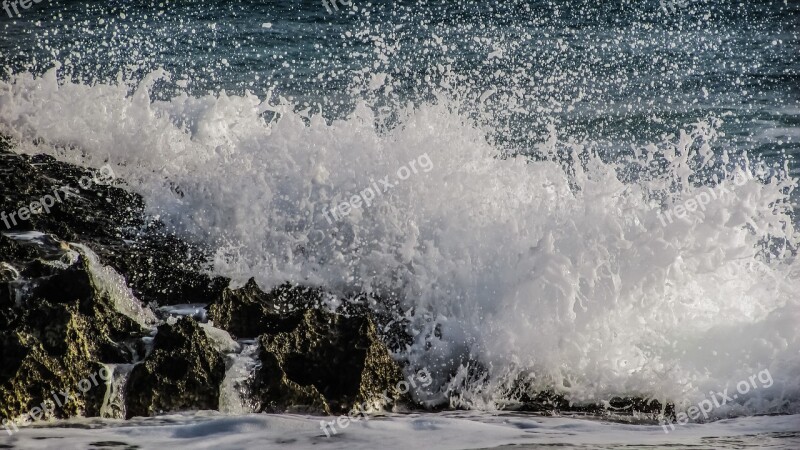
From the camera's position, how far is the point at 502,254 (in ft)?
23.0

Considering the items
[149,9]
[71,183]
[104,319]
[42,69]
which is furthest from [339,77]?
[104,319]

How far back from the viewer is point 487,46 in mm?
16703

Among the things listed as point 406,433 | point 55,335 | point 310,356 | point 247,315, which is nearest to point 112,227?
point 247,315

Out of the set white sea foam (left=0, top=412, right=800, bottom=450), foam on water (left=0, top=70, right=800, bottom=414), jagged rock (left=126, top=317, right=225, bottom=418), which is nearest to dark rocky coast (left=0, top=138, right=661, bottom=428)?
jagged rock (left=126, top=317, right=225, bottom=418)

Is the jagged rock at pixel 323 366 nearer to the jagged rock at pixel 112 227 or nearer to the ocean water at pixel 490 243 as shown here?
the ocean water at pixel 490 243

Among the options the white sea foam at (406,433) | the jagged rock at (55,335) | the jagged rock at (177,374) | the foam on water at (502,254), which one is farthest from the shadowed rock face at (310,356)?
the jagged rock at (55,335)

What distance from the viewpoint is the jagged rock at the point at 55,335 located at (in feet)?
15.2

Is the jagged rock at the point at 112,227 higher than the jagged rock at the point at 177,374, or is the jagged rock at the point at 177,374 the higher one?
the jagged rock at the point at 112,227

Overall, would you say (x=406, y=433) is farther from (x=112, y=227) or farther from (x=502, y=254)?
(x=112, y=227)

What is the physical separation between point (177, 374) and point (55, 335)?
2.26ft

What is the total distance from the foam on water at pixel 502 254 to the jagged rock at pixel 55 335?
5.08 ft

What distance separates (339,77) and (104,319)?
10.1m

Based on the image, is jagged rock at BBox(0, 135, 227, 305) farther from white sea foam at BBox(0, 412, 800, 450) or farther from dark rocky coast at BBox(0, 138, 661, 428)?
white sea foam at BBox(0, 412, 800, 450)

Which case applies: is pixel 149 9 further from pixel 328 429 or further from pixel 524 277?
pixel 328 429
